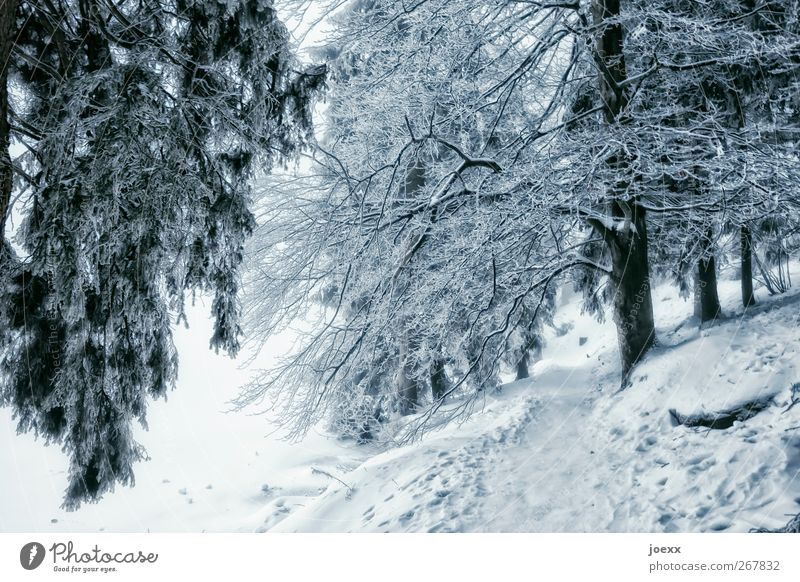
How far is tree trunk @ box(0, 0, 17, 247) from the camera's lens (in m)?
2.50

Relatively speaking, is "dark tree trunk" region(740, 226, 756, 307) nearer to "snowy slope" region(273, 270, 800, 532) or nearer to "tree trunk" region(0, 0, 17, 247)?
"snowy slope" region(273, 270, 800, 532)

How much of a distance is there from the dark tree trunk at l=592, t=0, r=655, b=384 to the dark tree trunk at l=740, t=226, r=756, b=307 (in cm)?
84

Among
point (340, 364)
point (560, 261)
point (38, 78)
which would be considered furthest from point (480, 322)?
point (38, 78)

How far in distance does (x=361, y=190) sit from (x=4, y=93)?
8.81 ft

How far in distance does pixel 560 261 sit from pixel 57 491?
4296 millimetres

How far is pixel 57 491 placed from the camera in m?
2.89

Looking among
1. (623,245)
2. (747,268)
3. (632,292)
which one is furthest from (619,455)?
(747,268)

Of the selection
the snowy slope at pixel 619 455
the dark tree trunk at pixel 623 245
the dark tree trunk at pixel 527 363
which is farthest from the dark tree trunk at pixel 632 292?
the dark tree trunk at pixel 527 363

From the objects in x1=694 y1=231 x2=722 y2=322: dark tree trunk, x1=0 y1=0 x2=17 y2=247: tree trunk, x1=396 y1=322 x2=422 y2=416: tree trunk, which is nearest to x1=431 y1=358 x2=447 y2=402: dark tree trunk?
x1=396 y1=322 x2=422 y2=416: tree trunk

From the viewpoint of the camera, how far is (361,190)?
179 inches

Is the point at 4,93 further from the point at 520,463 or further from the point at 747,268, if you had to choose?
the point at 747,268

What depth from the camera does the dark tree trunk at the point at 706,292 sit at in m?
4.55

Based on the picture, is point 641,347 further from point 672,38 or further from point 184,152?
point 184,152
